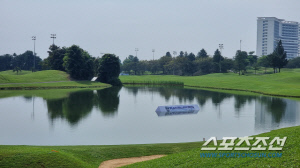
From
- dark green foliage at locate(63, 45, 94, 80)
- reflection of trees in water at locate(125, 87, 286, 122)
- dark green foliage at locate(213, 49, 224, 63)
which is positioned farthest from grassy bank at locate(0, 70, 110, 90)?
dark green foliage at locate(213, 49, 224, 63)

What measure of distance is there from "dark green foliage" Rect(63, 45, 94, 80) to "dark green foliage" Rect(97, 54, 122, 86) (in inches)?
217

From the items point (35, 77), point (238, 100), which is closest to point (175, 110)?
point (238, 100)

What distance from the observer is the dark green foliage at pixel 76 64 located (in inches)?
4781

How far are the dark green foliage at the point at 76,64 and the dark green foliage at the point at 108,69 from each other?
18.1 ft

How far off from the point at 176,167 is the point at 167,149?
8525mm

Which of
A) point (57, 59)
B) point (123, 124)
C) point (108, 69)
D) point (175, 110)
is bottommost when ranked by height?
point (123, 124)

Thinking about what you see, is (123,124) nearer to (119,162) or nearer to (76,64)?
(119,162)

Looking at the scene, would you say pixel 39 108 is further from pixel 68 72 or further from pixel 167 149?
pixel 68 72

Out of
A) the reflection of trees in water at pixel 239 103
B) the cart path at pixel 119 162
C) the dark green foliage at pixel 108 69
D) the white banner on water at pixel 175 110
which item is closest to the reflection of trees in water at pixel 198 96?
the reflection of trees in water at pixel 239 103

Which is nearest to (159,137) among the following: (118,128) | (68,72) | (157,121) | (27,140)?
(118,128)

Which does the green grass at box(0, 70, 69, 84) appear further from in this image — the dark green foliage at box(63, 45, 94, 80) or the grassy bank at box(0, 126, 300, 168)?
the grassy bank at box(0, 126, 300, 168)

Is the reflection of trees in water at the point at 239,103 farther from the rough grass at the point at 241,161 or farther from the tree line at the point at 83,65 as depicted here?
the tree line at the point at 83,65

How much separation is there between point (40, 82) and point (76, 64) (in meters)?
19.0

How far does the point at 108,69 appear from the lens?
127500mm
